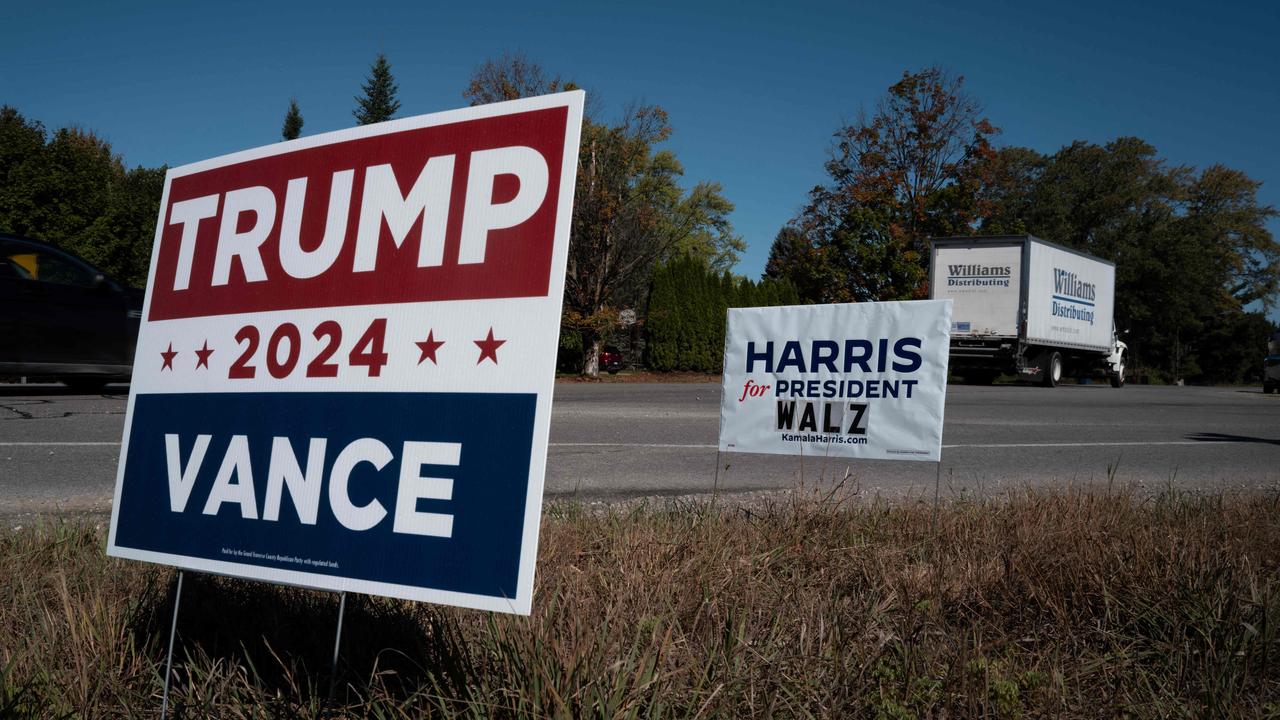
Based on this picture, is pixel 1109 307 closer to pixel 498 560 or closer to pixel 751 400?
pixel 751 400

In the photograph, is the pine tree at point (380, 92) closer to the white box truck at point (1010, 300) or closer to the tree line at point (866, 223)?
the tree line at point (866, 223)

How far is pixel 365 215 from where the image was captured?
201 centimetres

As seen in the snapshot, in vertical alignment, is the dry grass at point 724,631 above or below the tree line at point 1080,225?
below

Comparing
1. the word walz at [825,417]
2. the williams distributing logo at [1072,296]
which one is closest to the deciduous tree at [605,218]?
the williams distributing logo at [1072,296]

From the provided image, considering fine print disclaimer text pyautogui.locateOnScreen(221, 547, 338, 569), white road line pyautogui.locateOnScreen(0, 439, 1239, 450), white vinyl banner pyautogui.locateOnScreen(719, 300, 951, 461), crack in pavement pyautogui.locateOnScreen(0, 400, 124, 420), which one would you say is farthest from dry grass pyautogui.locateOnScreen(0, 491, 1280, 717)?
crack in pavement pyautogui.locateOnScreen(0, 400, 124, 420)

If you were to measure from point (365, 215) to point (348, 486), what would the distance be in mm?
640

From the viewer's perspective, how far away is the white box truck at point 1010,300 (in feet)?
77.0

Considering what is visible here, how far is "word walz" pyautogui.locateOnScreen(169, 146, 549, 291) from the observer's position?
1.82m

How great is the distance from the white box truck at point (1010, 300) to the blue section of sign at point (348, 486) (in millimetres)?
Result: 22735

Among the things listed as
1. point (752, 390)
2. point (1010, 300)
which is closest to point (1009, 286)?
point (1010, 300)

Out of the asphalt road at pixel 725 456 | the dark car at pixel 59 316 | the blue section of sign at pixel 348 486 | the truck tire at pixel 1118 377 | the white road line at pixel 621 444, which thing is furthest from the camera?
the truck tire at pixel 1118 377

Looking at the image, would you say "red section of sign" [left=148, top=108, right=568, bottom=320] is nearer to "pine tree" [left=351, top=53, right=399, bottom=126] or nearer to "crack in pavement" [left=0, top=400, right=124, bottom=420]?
"crack in pavement" [left=0, top=400, right=124, bottom=420]

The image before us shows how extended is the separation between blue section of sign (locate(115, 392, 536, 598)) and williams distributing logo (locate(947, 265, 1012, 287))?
79.7ft

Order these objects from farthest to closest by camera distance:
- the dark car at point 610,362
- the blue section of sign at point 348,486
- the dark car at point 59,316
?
the dark car at point 610,362 < the dark car at point 59,316 < the blue section of sign at point 348,486
